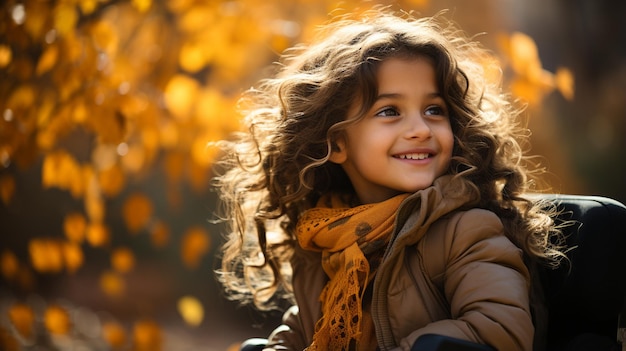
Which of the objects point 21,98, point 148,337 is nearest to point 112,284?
point 148,337

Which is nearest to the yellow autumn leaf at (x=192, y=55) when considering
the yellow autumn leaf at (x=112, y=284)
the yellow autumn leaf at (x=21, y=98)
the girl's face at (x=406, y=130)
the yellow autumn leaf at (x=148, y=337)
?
the yellow autumn leaf at (x=21, y=98)

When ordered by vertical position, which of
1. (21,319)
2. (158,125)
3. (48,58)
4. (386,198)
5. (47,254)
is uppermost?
(48,58)

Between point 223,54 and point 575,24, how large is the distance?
8.08 feet

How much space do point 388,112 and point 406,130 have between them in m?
0.08

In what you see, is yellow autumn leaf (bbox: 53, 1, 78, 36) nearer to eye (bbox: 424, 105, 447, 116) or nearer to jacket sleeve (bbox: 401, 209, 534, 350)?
eye (bbox: 424, 105, 447, 116)

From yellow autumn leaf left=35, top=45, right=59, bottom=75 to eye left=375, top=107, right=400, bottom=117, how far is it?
67.8 inches

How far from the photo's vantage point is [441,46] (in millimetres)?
2143

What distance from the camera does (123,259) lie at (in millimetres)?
5098

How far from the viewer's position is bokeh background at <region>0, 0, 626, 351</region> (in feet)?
11.2

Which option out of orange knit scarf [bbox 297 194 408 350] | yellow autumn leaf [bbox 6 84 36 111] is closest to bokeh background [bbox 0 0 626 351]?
yellow autumn leaf [bbox 6 84 36 111]

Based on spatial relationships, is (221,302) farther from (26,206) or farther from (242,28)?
(242,28)

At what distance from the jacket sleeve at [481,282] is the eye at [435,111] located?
0.34 m

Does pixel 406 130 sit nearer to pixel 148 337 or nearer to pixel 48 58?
pixel 48 58

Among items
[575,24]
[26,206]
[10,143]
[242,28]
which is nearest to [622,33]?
[575,24]
